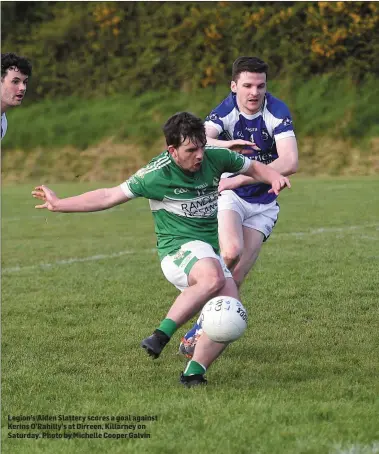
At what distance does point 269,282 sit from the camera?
34.1 ft

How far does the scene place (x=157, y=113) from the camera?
32000 mm

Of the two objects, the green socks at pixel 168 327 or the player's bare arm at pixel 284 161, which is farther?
the player's bare arm at pixel 284 161

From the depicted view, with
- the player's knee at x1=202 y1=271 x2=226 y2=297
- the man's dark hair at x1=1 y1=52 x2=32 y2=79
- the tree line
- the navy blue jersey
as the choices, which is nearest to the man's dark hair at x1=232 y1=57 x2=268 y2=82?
the navy blue jersey

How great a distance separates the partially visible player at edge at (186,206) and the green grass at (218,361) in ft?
1.13

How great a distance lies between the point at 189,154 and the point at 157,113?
84.7 feet

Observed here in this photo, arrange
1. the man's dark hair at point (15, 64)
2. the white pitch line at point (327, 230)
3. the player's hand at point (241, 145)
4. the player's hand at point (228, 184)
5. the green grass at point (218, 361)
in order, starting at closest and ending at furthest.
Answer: the green grass at point (218, 361)
the player's hand at point (241, 145)
the player's hand at point (228, 184)
the man's dark hair at point (15, 64)
the white pitch line at point (327, 230)

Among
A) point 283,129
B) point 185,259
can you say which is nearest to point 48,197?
point 185,259

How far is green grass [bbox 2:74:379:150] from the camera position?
29.5m

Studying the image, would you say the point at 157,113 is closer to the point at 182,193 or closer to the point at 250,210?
the point at 250,210

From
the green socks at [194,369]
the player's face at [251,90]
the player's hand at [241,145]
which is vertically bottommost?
the green socks at [194,369]

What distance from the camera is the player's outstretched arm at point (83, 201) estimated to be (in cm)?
643

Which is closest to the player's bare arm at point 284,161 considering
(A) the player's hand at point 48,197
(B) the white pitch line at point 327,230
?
(A) the player's hand at point 48,197

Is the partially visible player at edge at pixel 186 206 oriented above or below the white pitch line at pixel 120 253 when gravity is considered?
above

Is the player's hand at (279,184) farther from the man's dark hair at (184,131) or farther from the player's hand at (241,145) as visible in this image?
the man's dark hair at (184,131)
